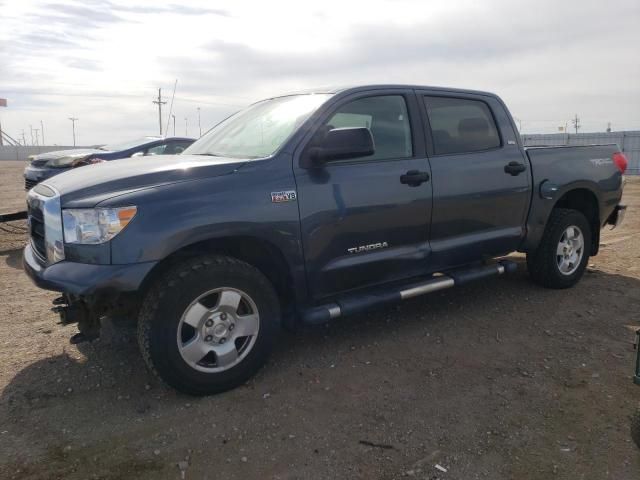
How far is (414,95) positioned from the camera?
4039 mm

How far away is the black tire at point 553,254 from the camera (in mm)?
4973

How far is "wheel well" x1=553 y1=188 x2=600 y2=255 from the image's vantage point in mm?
5258

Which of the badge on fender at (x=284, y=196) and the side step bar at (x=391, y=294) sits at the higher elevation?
the badge on fender at (x=284, y=196)

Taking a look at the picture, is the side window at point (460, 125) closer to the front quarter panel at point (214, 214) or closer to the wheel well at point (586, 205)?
the wheel well at point (586, 205)

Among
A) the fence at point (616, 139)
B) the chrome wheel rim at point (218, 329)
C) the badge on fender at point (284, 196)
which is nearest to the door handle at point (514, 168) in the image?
the badge on fender at point (284, 196)

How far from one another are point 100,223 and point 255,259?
39.6 inches

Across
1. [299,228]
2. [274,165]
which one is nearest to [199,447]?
[299,228]

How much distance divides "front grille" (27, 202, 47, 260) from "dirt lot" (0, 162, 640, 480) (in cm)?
83

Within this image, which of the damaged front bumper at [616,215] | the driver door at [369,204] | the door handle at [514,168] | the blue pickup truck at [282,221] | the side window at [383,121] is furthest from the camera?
the damaged front bumper at [616,215]

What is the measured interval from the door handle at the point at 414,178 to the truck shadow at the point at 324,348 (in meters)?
1.20

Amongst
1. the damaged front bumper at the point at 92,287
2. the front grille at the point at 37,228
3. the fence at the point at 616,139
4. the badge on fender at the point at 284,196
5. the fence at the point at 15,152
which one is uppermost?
the fence at the point at 15,152

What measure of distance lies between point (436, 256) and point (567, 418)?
1.52 metres

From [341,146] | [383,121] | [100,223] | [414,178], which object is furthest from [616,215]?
Answer: [100,223]

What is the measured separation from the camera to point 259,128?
3.84 meters
